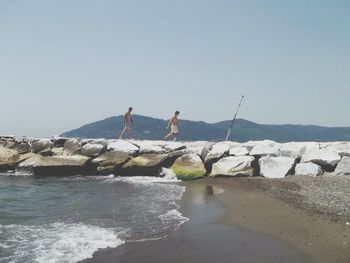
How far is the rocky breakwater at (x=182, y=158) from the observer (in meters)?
20.6

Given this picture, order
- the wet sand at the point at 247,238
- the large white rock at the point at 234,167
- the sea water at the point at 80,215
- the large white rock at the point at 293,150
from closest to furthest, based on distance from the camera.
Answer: the wet sand at the point at 247,238 → the sea water at the point at 80,215 → the large white rock at the point at 234,167 → the large white rock at the point at 293,150

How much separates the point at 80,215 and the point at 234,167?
9.44 meters

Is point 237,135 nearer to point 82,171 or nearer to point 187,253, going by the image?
point 82,171

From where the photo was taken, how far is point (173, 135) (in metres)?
28.3

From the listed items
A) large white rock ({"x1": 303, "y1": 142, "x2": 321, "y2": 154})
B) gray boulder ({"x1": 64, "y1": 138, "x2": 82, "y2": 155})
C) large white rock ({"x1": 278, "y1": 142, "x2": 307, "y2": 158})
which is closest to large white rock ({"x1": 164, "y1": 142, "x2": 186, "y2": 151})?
large white rock ({"x1": 278, "y1": 142, "x2": 307, "y2": 158})

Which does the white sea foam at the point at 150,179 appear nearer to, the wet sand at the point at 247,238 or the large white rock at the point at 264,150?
the large white rock at the point at 264,150

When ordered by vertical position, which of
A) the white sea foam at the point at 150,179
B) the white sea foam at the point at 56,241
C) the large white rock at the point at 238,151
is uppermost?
the large white rock at the point at 238,151

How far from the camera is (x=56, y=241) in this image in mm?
10625

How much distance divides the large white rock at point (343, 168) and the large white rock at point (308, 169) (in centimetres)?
75

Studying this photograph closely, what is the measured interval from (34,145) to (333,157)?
18883 mm

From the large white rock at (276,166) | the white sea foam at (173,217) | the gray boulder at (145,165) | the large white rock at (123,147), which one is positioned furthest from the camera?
the large white rock at (123,147)

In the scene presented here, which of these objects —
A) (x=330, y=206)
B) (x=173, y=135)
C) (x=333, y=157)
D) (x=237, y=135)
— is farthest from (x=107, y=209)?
(x=237, y=135)

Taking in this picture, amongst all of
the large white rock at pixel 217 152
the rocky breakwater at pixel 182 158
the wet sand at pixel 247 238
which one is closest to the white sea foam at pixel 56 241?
the wet sand at pixel 247 238

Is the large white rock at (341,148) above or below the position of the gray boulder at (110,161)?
above
